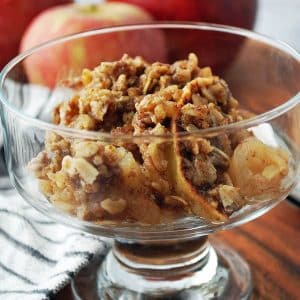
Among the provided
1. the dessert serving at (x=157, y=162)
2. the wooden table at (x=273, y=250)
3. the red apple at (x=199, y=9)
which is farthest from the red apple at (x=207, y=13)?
the dessert serving at (x=157, y=162)

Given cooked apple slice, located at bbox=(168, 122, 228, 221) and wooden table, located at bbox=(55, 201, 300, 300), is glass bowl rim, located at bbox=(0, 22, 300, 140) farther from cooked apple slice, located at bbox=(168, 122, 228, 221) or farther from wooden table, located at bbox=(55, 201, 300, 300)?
wooden table, located at bbox=(55, 201, 300, 300)

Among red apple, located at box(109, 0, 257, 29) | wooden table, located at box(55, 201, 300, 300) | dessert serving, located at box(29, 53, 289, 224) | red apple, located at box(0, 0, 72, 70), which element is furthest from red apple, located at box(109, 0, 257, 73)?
dessert serving, located at box(29, 53, 289, 224)

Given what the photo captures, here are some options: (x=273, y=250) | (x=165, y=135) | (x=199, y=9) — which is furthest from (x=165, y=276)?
(x=199, y=9)

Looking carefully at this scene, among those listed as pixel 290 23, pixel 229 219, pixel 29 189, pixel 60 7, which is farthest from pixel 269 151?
pixel 290 23

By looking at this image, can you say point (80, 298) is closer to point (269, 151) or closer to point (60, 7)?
point (269, 151)

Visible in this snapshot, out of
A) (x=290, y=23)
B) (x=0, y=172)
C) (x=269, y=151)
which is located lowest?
(x=0, y=172)
